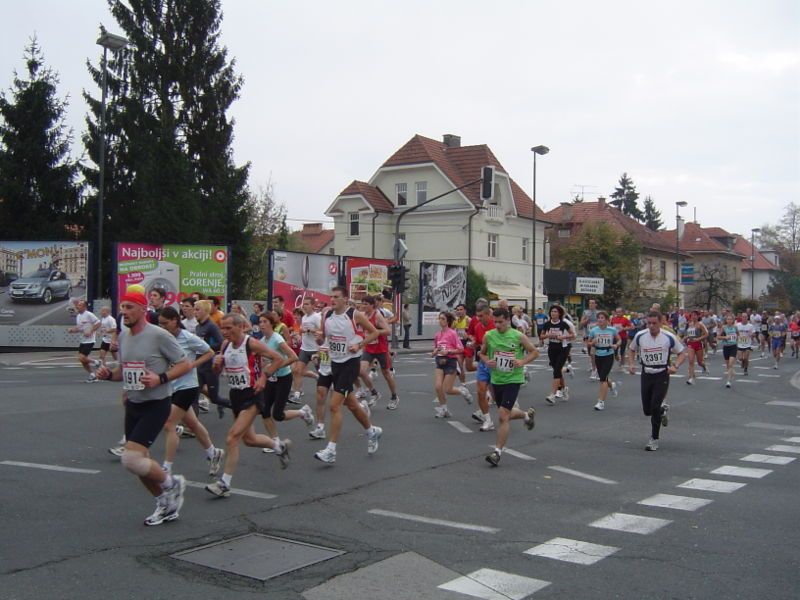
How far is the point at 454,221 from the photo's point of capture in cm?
5162

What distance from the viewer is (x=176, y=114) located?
40125mm

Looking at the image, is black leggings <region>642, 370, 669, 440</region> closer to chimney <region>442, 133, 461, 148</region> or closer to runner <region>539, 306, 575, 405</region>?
runner <region>539, 306, 575, 405</region>

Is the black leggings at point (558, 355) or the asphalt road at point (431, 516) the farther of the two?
the black leggings at point (558, 355)

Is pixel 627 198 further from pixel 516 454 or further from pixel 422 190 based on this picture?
pixel 516 454

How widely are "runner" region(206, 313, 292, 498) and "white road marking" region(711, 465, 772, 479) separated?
4.87 meters

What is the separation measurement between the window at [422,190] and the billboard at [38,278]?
26.8m

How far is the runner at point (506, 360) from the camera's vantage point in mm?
9594

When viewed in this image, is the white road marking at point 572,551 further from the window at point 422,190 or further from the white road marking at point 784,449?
the window at point 422,190

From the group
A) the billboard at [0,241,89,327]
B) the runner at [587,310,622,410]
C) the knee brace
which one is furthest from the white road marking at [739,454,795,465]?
the billboard at [0,241,89,327]

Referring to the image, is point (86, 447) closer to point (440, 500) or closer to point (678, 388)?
point (440, 500)

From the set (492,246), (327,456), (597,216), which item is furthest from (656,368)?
(597,216)

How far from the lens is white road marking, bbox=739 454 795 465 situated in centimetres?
1002

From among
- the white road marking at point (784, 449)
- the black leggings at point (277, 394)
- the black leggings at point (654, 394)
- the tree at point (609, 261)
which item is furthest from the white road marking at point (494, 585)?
the tree at point (609, 261)

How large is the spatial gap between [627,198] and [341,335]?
342ft
